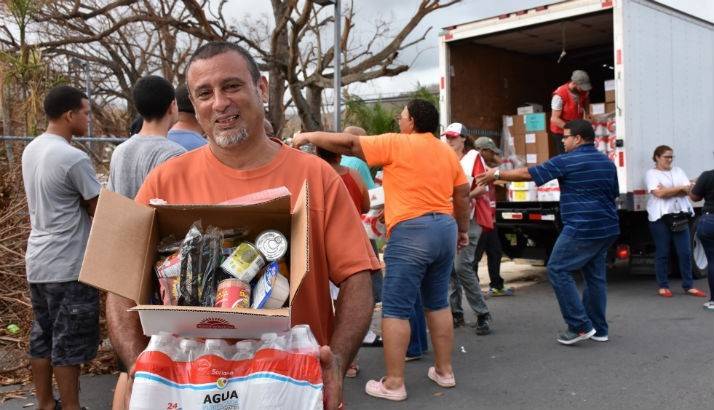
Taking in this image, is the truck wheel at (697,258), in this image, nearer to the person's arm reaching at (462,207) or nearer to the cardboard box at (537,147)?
the cardboard box at (537,147)

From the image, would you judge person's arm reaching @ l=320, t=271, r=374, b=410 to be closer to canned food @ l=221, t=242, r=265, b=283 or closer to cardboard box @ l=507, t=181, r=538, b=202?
canned food @ l=221, t=242, r=265, b=283

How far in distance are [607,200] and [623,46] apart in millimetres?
2921

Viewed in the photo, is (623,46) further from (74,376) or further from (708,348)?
(74,376)

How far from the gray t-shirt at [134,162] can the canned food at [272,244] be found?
2048mm


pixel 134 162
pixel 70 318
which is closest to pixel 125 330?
pixel 134 162

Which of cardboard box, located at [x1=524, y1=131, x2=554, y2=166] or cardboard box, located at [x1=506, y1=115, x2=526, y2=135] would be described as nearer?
cardboard box, located at [x1=524, y1=131, x2=554, y2=166]

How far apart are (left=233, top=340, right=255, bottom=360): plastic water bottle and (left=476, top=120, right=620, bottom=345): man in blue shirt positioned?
4.65m

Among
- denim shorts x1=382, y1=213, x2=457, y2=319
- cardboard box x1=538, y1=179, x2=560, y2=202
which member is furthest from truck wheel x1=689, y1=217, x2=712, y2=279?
denim shorts x1=382, y1=213, x2=457, y2=319

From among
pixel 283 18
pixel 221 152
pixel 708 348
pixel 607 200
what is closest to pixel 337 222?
pixel 221 152

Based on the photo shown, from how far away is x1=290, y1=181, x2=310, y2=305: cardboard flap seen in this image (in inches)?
71.1

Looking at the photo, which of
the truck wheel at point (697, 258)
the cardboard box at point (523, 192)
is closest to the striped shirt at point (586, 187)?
the cardboard box at point (523, 192)

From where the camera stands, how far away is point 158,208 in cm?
197

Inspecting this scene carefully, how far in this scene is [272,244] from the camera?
6.32 ft

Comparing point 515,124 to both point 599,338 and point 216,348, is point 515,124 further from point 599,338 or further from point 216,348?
point 216,348
